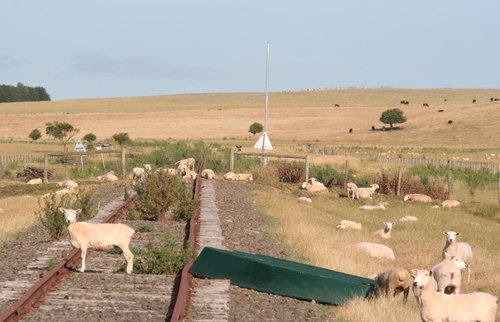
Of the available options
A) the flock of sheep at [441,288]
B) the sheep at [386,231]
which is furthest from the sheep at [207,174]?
the flock of sheep at [441,288]

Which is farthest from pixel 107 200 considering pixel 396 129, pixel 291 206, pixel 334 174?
pixel 396 129

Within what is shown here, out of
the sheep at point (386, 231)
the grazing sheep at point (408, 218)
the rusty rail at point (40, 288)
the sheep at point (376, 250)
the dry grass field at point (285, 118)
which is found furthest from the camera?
the dry grass field at point (285, 118)

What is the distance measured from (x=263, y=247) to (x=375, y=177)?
22.8 metres

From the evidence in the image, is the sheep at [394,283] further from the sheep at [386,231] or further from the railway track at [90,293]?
the sheep at [386,231]

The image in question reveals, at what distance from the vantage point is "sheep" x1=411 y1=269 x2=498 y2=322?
31.7 ft

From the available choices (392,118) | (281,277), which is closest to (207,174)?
(281,277)

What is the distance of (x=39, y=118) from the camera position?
116 m

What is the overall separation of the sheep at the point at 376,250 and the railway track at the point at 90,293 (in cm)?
566

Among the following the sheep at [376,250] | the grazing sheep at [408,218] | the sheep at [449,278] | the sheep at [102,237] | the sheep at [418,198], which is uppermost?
the sheep at [102,237]

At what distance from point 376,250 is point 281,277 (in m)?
6.01

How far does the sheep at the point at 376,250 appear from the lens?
55.5 ft

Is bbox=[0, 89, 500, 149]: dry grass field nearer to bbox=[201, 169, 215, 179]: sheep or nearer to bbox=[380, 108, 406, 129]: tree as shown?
bbox=[380, 108, 406, 129]: tree

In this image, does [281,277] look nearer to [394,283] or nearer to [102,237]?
[394,283]

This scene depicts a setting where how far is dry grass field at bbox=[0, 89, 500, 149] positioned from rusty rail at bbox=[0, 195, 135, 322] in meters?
75.6
